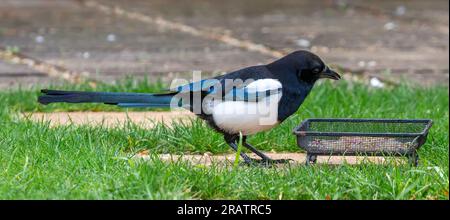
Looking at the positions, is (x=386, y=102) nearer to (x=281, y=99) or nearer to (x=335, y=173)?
(x=281, y=99)

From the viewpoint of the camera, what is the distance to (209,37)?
10820mm

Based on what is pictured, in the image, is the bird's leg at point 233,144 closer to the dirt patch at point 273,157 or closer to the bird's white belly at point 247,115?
the dirt patch at point 273,157

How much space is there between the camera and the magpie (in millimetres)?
5645

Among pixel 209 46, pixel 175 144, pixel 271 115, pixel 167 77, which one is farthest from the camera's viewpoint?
pixel 209 46

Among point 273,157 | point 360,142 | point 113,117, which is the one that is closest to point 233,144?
point 273,157

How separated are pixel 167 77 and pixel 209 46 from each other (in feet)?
5.54

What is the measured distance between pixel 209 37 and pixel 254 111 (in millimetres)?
5264

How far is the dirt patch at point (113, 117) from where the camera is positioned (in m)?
6.73

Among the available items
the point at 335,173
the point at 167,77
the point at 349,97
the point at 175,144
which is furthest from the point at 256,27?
the point at 335,173

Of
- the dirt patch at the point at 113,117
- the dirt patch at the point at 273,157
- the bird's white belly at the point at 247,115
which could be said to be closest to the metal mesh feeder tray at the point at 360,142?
the dirt patch at the point at 273,157

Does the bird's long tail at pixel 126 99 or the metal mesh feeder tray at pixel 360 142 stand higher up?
the bird's long tail at pixel 126 99

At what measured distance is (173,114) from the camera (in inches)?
289

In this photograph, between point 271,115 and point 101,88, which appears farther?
point 101,88
